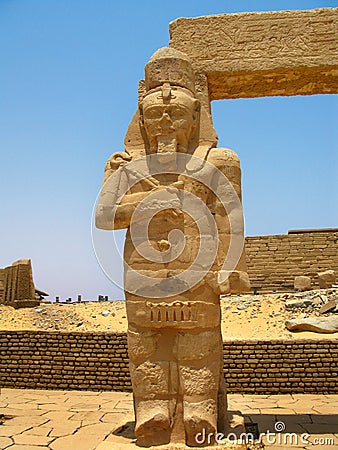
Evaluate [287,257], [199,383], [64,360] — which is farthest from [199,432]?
[287,257]

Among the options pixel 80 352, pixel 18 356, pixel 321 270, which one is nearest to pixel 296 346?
pixel 80 352

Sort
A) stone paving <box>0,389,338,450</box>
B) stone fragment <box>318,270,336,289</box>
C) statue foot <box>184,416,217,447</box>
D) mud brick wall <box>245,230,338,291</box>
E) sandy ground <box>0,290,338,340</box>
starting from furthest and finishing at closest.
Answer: mud brick wall <box>245,230,338,291</box>
stone fragment <box>318,270,336,289</box>
sandy ground <box>0,290,338,340</box>
stone paving <box>0,389,338,450</box>
statue foot <box>184,416,217,447</box>

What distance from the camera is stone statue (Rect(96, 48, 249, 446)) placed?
3631mm

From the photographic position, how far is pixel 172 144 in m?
3.88

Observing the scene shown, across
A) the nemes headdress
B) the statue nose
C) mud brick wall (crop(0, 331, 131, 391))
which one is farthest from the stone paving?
the nemes headdress

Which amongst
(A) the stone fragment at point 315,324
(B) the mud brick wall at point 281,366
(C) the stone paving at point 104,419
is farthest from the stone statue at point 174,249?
(A) the stone fragment at point 315,324

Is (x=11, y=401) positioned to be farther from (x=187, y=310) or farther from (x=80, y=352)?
(x=187, y=310)

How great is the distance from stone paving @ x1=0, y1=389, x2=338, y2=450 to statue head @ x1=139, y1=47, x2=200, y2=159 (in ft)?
7.84

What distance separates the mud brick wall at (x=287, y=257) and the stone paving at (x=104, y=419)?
7.39 metres

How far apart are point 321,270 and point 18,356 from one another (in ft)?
30.6

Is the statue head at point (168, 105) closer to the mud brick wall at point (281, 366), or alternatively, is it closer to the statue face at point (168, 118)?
the statue face at point (168, 118)

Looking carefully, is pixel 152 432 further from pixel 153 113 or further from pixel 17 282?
pixel 17 282

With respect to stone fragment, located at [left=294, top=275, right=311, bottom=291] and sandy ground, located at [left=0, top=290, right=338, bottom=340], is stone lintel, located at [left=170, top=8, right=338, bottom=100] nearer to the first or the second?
sandy ground, located at [left=0, top=290, right=338, bottom=340]

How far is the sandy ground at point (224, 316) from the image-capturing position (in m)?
9.79
